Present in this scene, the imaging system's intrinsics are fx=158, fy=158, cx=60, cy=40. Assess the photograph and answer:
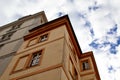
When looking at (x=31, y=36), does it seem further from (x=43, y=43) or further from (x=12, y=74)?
(x=12, y=74)

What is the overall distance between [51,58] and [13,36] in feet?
40.6

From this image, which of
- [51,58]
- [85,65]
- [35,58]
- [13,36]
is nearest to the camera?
[51,58]

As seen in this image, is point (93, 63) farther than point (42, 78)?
Yes

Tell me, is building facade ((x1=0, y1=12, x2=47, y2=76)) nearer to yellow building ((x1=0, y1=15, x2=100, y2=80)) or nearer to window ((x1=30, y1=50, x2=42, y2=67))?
yellow building ((x1=0, y1=15, x2=100, y2=80))

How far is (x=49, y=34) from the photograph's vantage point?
16875 mm

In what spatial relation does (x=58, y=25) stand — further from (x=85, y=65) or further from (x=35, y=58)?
(x=85, y=65)

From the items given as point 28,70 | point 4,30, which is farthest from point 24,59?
point 4,30

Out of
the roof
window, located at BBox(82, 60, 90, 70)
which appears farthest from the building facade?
window, located at BBox(82, 60, 90, 70)

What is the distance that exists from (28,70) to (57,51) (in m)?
2.81

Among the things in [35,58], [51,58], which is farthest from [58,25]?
[51,58]

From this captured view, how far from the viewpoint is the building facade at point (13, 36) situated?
717 inches

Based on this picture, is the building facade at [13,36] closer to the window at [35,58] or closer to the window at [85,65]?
the window at [35,58]

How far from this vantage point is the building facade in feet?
59.8

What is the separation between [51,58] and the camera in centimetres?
1275
